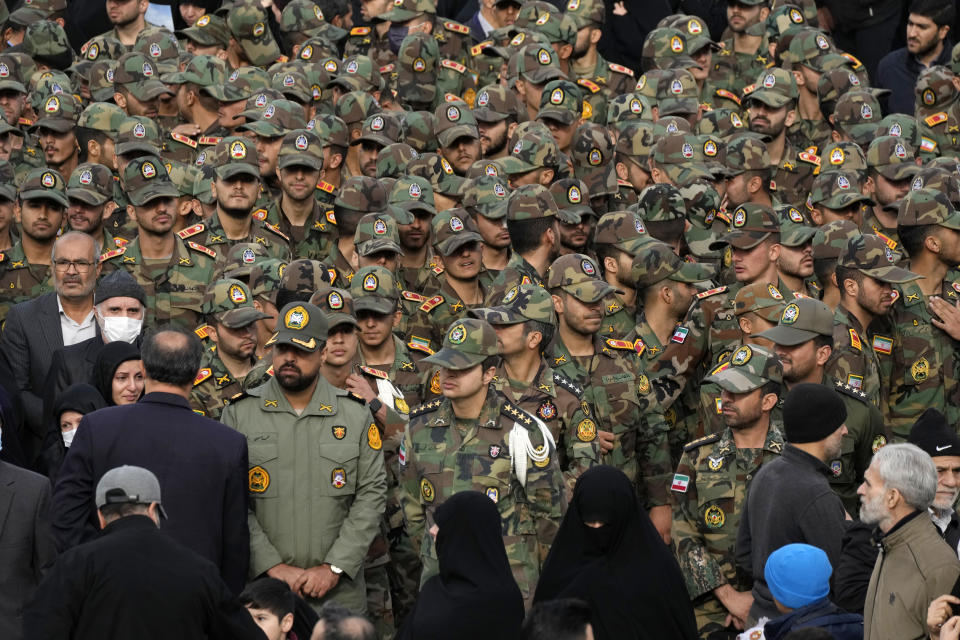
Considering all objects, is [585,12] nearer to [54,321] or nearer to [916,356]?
[916,356]

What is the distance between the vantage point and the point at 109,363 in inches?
370

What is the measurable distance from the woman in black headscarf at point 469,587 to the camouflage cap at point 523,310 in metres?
2.36

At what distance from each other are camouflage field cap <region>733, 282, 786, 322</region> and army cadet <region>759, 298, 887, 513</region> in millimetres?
695

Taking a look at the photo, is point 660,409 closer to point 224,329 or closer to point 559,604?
point 224,329

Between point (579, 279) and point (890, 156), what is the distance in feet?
14.5

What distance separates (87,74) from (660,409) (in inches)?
296

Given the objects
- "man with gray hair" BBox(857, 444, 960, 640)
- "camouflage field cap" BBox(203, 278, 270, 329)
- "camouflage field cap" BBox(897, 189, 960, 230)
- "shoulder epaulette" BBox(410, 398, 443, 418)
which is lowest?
"camouflage field cap" BBox(203, 278, 270, 329)

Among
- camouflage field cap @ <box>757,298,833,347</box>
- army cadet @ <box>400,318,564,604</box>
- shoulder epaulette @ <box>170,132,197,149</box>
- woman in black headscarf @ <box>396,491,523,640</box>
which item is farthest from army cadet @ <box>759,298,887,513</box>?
shoulder epaulette @ <box>170,132,197,149</box>

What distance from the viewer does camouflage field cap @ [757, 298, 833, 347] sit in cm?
989

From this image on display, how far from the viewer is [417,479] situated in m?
9.01

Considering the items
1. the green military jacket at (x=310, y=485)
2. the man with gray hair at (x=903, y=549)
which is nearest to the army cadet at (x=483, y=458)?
the green military jacket at (x=310, y=485)

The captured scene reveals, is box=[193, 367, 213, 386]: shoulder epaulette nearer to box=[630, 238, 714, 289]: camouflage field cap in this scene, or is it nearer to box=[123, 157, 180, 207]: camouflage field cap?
box=[123, 157, 180, 207]: camouflage field cap

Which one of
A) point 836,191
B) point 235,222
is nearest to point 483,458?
point 235,222

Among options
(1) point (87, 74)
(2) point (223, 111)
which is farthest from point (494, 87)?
(1) point (87, 74)
